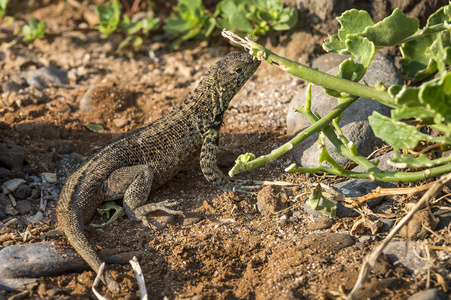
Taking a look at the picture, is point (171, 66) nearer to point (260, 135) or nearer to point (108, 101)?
point (108, 101)

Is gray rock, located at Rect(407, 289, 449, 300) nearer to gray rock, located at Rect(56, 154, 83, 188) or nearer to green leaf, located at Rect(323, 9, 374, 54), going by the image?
green leaf, located at Rect(323, 9, 374, 54)

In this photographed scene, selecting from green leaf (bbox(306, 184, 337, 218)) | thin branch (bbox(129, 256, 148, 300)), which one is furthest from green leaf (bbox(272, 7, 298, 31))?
thin branch (bbox(129, 256, 148, 300))

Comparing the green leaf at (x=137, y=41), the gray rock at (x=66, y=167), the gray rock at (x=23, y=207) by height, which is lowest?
the gray rock at (x=23, y=207)

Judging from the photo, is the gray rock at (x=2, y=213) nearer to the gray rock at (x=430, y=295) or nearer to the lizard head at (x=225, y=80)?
the lizard head at (x=225, y=80)

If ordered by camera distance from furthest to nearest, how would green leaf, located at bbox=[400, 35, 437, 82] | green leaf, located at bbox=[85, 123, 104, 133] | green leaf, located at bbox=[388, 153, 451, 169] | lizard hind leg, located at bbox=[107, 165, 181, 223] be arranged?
green leaf, located at bbox=[85, 123, 104, 133] < lizard hind leg, located at bbox=[107, 165, 181, 223] < green leaf, located at bbox=[400, 35, 437, 82] < green leaf, located at bbox=[388, 153, 451, 169]

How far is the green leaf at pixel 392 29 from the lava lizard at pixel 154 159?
6.55ft

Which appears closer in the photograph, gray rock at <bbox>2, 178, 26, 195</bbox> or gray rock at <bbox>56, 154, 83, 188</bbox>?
gray rock at <bbox>2, 178, 26, 195</bbox>

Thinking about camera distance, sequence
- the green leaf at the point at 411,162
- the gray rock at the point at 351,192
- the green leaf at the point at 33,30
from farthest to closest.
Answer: the green leaf at the point at 33,30
the gray rock at the point at 351,192
the green leaf at the point at 411,162

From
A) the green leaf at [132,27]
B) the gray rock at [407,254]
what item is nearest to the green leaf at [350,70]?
the gray rock at [407,254]

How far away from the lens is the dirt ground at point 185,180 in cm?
378

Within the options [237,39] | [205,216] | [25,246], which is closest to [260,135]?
[205,216]

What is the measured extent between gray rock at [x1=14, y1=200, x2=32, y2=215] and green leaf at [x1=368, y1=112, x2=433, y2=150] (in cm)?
362

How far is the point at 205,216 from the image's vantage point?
190 inches

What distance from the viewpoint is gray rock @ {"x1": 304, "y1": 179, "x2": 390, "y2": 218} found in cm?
435
